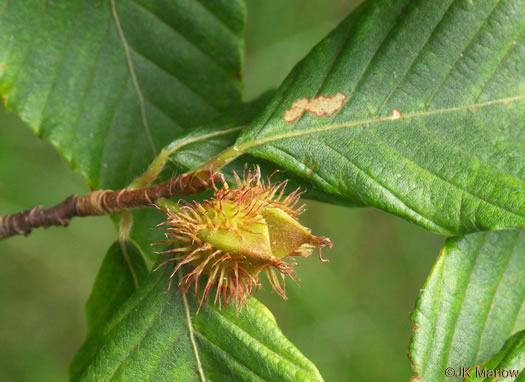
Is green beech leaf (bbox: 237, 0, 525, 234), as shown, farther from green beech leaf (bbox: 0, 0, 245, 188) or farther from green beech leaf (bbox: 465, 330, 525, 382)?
green beech leaf (bbox: 0, 0, 245, 188)

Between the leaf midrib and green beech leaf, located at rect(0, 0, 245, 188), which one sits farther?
green beech leaf, located at rect(0, 0, 245, 188)

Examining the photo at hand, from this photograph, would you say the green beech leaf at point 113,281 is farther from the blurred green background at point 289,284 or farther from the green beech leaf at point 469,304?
the blurred green background at point 289,284

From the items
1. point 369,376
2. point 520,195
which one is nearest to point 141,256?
point 520,195

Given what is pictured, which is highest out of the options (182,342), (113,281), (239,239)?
(239,239)

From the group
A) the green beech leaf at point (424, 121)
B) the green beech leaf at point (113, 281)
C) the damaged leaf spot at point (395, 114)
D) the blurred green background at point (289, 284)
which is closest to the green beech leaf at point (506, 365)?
the green beech leaf at point (424, 121)

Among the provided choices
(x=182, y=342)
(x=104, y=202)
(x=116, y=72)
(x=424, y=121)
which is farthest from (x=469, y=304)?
(x=116, y=72)

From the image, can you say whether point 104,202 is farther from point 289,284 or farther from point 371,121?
point 289,284

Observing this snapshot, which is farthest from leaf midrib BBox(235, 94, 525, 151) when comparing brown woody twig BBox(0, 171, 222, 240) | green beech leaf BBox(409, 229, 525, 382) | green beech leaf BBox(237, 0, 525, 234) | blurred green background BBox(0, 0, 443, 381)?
blurred green background BBox(0, 0, 443, 381)
